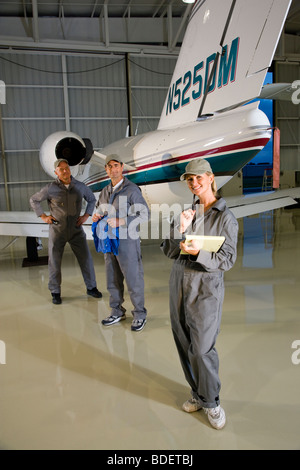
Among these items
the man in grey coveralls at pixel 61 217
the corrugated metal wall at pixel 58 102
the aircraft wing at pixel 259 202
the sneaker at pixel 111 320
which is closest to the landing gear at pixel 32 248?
the man in grey coveralls at pixel 61 217

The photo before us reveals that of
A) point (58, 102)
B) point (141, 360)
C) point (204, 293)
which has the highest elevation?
point (58, 102)

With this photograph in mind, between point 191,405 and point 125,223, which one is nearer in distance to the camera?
point 191,405

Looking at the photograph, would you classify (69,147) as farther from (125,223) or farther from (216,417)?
(216,417)

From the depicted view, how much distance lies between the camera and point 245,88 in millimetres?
4281

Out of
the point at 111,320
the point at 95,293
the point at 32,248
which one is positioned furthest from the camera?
the point at 32,248

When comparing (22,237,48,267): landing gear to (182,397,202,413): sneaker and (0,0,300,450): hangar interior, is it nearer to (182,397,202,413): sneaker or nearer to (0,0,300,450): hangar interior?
(0,0,300,450): hangar interior

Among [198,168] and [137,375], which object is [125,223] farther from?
[198,168]

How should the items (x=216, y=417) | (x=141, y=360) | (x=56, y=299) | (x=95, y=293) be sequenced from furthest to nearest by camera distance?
1. (x=95, y=293)
2. (x=56, y=299)
3. (x=141, y=360)
4. (x=216, y=417)

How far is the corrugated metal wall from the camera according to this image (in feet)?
47.3

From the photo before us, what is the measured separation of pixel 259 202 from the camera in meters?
8.54

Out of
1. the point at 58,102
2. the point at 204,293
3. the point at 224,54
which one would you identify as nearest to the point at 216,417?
the point at 204,293

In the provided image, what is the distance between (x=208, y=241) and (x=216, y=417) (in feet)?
4.24

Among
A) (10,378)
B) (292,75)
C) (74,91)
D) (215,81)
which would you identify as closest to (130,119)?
(74,91)

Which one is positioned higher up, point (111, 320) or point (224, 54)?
point (224, 54)
